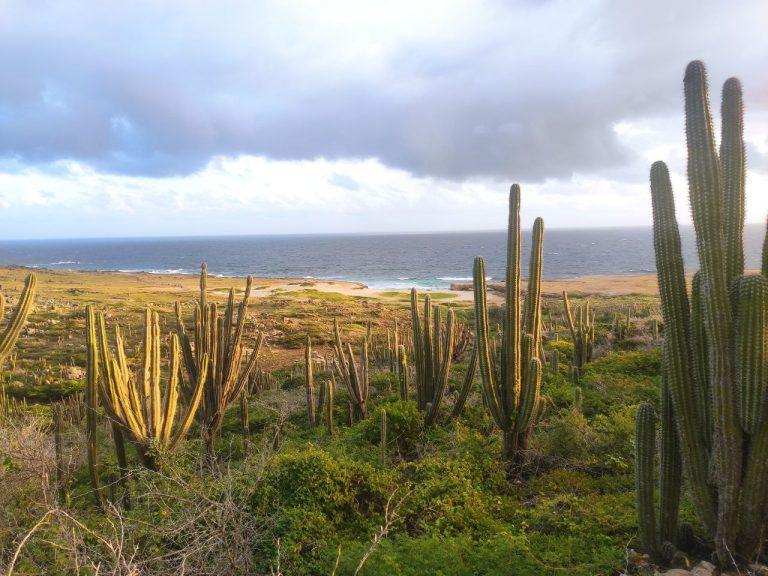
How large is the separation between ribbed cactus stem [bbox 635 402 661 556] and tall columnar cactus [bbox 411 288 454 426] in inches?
194


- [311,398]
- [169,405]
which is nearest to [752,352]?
[169,405]

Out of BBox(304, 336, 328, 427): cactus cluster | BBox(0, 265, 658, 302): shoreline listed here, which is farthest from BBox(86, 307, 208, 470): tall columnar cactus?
BBox(0, 265, 658, 302): shoreline

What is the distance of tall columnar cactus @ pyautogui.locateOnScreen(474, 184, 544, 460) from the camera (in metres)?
6.97

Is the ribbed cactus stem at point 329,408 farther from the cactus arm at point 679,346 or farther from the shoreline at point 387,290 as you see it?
the shoreline at point 387,290

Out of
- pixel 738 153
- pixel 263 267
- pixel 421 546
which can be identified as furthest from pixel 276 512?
pixel 263 267

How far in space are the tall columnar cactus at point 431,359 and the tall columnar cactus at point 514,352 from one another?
2.02 m

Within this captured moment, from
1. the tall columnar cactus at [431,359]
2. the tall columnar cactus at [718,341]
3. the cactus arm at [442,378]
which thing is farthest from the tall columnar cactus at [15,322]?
the tall columnar cactus at [718,341]

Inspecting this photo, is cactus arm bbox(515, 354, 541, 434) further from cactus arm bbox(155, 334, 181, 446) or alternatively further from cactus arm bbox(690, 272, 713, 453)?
cactus arm bbox(155, 334, 181, 446)

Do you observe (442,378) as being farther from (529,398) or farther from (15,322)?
(15,322)

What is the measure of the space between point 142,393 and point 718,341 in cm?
698

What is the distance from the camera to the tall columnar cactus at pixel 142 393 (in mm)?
6438

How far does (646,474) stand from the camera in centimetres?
432

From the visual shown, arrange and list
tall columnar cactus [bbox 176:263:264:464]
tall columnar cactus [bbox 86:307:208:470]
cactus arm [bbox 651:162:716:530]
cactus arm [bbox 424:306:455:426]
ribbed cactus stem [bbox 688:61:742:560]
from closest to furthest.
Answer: ribbed cactus stem [bbox 688:61:742:560] → cactus arm [bbox 651:162:716:530] → tall columnar cactus [bbox 86:307:208:470] → tall columnar cactus [bbox 176:263:264:464] → cactus arm [bbox 424:306:455:426]

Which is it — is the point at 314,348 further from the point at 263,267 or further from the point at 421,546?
the point at 263,267
